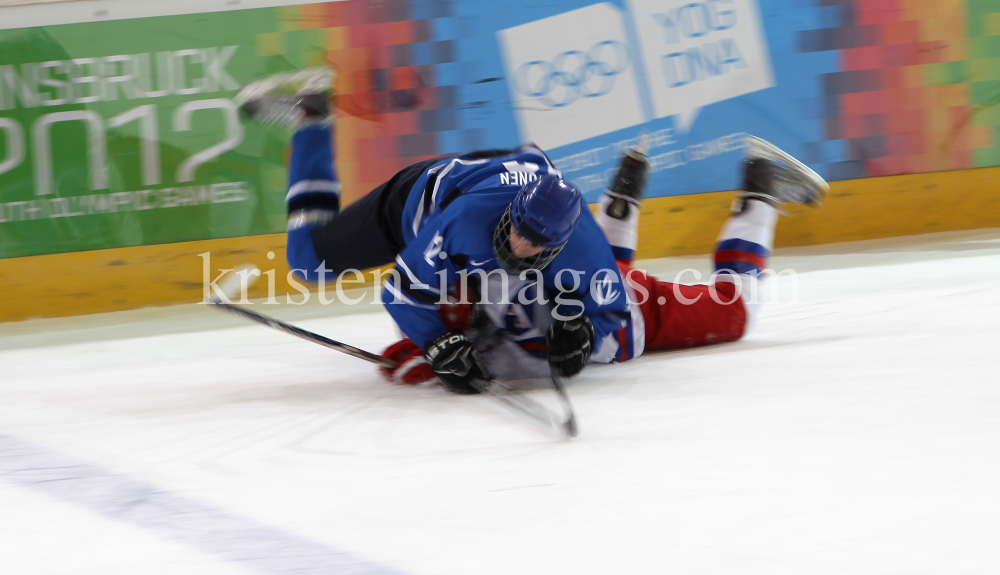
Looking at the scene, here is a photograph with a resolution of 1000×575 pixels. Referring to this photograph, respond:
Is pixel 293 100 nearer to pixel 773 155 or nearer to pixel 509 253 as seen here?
pixel 509 253

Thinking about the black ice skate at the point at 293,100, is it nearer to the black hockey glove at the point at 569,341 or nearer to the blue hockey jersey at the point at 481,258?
the blue hockey jersey at the point at 481,258

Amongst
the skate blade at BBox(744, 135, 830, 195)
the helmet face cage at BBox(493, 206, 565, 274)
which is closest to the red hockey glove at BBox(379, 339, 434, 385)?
the helmet face cage at BBox(493, 206, 565, 274)

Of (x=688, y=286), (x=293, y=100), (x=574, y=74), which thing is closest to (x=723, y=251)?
(x=688, y=286)

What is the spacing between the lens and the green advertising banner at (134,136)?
3893 millimetres

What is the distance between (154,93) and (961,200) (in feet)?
14.1

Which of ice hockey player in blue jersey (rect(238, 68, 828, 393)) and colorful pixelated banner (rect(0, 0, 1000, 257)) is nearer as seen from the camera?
ice hockey player in blue jersey (rect(238, 68, 828, 393))

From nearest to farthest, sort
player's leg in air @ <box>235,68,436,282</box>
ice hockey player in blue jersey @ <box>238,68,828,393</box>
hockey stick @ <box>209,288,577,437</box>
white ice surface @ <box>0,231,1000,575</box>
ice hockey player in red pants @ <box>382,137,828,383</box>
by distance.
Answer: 1. white ice surface @ <box>0,231,1000,575</box>
2. hockey stick @ <box>209,288,577,437</box>
3. ice hockey player in blue jersey @ <box>238,68,828,393</box>
4. ice hockey player in red pants @ <box>382,137,828,383</box>
5. player's leg in air @ <box>235,68,436,282</box>

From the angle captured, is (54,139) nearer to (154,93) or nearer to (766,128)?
(154,93)

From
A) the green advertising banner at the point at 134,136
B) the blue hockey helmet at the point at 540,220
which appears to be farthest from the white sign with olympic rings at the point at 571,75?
the blue hockey helmet at the point at 540,220

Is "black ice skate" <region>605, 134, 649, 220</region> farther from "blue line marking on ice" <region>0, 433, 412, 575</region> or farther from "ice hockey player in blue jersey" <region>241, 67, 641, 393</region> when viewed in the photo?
"blue line marking on ice" <region>0, 433, 412, 575</region>

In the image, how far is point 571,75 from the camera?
430 cm

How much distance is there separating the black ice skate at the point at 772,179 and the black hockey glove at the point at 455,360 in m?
1.17

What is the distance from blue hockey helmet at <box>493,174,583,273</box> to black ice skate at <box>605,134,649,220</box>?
0.97 m

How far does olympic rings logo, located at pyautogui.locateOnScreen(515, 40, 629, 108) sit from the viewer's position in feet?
14.1
